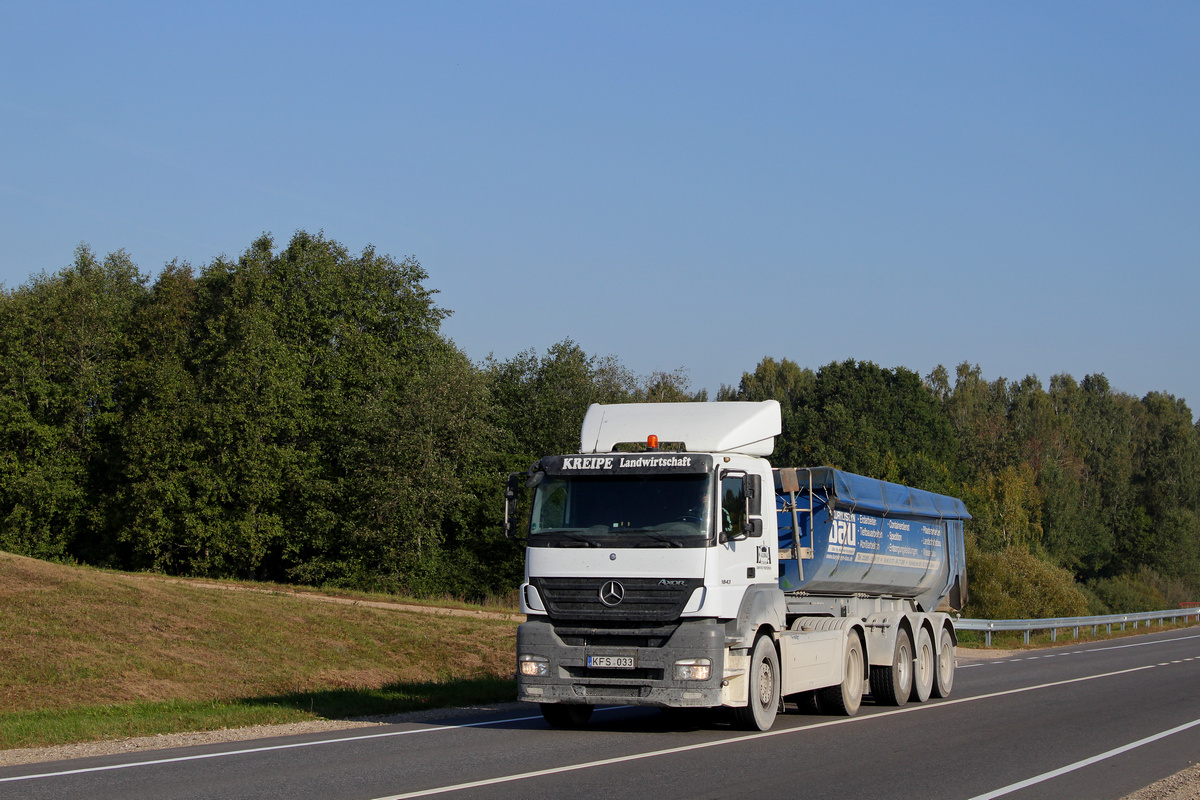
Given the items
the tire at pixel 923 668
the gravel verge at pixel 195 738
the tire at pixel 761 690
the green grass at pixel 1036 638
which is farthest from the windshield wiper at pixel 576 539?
the green grass at pixel 1036 638

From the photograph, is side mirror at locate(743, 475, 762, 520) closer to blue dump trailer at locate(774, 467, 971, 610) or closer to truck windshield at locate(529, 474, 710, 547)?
truck windshield at locate(529, 474, 710, 547)

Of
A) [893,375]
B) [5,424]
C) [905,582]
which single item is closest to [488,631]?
[905,582]

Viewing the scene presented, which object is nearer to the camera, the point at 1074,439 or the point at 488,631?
the point at 488,631

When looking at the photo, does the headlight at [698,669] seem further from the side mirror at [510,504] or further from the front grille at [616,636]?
A: the side mirror at [510,504]

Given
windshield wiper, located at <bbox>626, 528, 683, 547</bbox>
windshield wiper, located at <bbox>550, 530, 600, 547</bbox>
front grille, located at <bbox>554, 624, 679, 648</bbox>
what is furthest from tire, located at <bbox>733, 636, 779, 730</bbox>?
windshield wiper, located at <bbox>550, 530, 600, 547</bbox>

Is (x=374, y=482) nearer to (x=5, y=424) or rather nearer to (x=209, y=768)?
(x=5, y=424)

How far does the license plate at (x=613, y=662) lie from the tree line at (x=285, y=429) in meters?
36.7

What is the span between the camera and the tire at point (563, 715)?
13195 millimetres

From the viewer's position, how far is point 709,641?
11711 millimetres

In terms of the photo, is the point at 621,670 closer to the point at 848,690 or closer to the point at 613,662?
the point at 613,662

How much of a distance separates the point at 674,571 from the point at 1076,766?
4.34 metres

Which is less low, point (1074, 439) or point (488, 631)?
point (1074, 439)

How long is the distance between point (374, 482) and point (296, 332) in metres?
11.3

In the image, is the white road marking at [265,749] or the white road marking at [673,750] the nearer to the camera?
the white road marking at [673,750]
